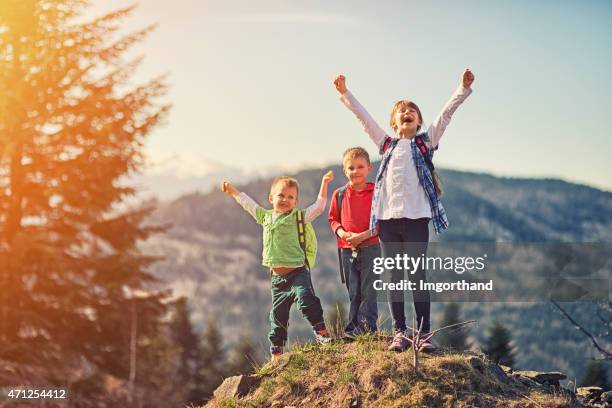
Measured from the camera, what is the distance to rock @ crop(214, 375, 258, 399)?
677 cm

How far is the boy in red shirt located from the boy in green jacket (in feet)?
0.76

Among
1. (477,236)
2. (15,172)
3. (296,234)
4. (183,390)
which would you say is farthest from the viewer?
(477,236)

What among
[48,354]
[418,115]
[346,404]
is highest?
[418,115]

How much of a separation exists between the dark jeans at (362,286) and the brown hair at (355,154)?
84cm

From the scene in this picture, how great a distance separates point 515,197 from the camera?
12638 centimetres

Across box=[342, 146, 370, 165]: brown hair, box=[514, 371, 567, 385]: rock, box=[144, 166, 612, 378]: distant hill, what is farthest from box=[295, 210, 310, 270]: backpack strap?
box=[144, 166, 612, 378]: distant hill

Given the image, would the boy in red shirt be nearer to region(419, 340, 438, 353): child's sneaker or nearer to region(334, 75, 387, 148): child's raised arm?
region(334, 75, 387, 148): child's raised arm

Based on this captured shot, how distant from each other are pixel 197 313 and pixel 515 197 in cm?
5581

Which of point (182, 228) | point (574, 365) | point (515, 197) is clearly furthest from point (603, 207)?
point (182, 228)

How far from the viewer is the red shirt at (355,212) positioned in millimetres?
7016

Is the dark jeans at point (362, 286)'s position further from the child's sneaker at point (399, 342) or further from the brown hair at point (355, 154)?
the brown hair at point (355, 154)

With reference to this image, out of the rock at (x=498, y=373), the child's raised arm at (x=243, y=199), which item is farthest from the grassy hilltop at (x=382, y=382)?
the child's raised arm at (x=243, y=199)

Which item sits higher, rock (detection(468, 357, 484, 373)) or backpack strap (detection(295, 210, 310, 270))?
backpack strap (detection(295, 210, 310, 270))

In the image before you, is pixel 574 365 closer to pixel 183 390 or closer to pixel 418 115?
pixel 183 390
